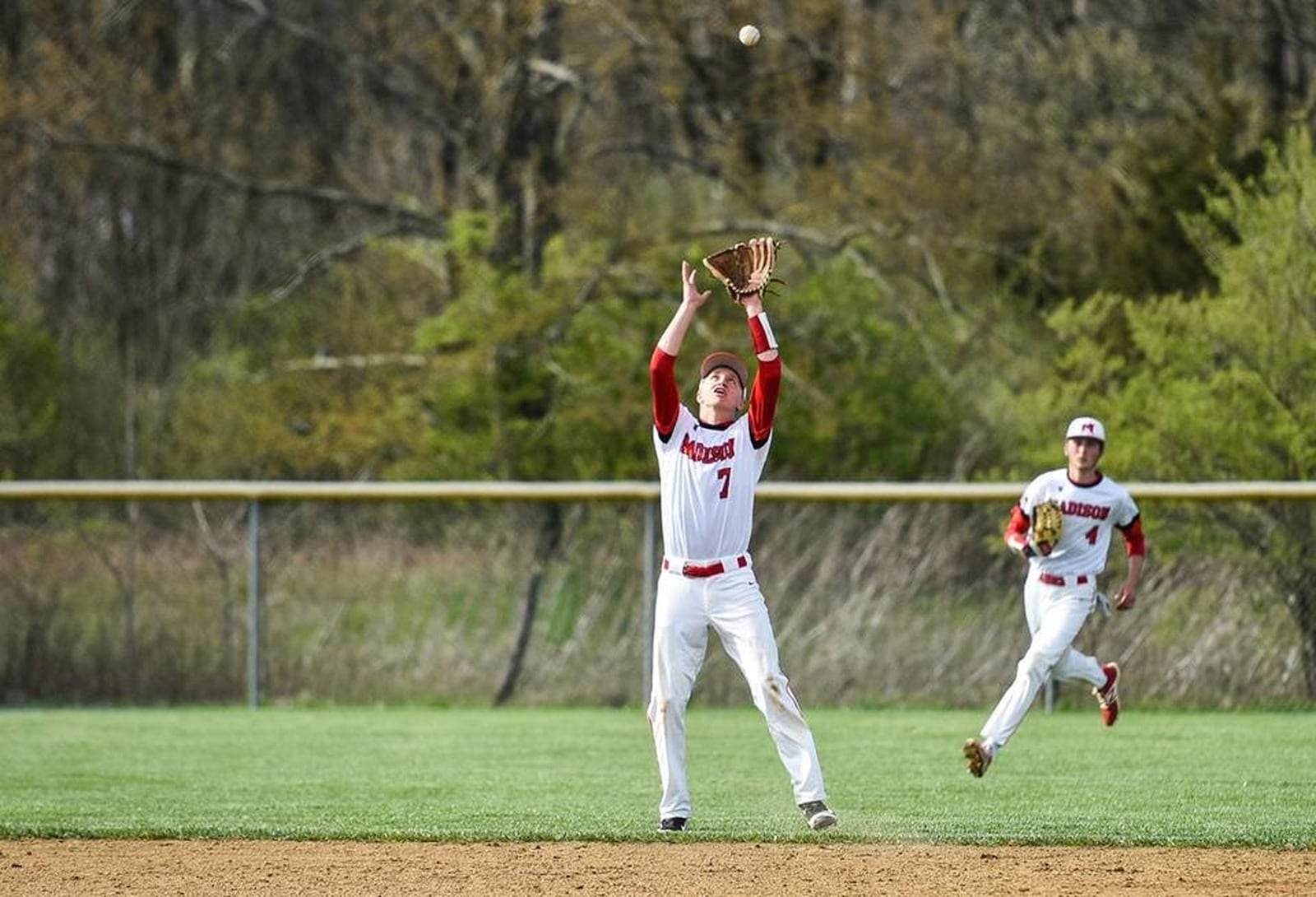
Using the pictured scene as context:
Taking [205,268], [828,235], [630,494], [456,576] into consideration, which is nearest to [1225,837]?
[630,494]

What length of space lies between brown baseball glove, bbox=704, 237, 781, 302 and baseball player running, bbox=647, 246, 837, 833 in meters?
0.06

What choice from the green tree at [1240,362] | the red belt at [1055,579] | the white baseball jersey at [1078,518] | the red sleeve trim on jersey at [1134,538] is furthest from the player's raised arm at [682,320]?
the green tree at [1240,362]

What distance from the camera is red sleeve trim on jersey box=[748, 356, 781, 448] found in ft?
26.1

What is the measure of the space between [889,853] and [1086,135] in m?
16.6

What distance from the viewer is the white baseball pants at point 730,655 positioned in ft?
26.4

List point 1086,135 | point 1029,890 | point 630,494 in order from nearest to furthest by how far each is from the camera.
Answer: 1. point 1029,890
2. point 630,494
3. point 1086,135

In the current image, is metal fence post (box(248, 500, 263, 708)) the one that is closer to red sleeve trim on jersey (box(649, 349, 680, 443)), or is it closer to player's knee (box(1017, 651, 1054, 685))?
player's knee (box(1017, 651, 1054, 685))

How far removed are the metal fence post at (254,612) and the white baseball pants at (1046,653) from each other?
731 cm

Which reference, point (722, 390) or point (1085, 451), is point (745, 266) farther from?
point (1085, 451)

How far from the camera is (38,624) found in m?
16.3

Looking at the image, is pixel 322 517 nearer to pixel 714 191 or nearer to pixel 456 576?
pixel 456 576

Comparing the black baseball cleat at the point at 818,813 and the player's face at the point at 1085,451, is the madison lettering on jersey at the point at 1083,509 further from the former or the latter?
the black baseball cleat at the point at 818,813

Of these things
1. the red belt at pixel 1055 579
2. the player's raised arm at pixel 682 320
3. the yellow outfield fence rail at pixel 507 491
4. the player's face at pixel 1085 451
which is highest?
the player's raised arm at pixel 682 320

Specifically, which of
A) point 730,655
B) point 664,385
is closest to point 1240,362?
point 730,655
